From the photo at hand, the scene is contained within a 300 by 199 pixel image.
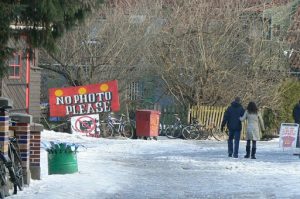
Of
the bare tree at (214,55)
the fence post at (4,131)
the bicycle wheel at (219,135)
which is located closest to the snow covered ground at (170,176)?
the fence post at (4,131)

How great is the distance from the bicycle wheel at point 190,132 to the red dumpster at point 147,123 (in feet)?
4.97

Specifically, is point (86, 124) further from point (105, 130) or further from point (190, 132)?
point (190, 132)

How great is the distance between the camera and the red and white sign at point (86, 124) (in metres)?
30.2

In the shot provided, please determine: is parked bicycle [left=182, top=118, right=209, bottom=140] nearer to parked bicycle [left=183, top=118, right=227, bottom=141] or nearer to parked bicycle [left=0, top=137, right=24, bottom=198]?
parked bicycle [left=183, top=118, right=227, bottom=141]

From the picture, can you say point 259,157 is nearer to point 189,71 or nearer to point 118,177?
point 118,177

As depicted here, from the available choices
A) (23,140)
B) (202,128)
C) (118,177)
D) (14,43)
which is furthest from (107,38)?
(14,43)

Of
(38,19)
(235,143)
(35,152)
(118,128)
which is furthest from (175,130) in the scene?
(38,19)

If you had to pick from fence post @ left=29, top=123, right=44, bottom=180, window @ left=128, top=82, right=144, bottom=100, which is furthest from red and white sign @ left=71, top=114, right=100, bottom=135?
fence post @ left=29, top=123, right=44, bottom=180

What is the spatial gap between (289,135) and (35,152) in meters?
10.7

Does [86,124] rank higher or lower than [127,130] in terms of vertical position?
higher

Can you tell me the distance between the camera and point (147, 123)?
100.0ft

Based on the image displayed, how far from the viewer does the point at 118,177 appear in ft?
54.3

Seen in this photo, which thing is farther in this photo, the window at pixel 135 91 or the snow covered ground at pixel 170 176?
the window at pixel 135 91

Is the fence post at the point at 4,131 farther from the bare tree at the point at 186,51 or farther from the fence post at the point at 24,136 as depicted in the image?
the bare tree at the point at 186,51
